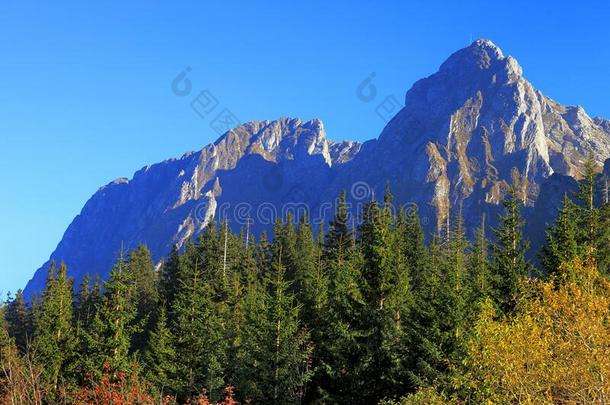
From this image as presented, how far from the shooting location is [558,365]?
1756cm

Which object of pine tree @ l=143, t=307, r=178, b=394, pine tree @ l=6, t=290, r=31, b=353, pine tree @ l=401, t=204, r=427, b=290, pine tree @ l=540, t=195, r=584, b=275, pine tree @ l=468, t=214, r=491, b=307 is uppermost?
pine tree @ l=401, t=204, r=427, b=290

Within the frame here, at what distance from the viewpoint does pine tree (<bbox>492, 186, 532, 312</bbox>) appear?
36812 mm

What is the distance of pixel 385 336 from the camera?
110ft

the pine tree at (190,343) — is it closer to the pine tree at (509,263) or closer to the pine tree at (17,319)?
the pine tree at (509,263)

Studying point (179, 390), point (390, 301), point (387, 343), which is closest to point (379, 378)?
point (387, 343)

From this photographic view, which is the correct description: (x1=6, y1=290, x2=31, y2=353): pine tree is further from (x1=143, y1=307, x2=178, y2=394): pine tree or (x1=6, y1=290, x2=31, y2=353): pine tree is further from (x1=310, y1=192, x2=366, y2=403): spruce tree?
(x1=310, y1=192, x2=366, y2=403): spruce tree

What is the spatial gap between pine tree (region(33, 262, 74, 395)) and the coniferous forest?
0.54 ft

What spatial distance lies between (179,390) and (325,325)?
1507cm

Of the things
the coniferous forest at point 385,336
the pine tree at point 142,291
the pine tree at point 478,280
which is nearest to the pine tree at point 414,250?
the coniferous forest at point 385,336

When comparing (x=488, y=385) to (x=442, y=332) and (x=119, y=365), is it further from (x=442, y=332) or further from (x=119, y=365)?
(x=119, y=365)

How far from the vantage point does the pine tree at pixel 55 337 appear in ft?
177

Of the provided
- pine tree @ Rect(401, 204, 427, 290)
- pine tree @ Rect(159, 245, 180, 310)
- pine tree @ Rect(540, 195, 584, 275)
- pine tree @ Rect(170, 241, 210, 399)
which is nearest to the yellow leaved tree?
pine tree @ Rect(540, 195, 584, 275)

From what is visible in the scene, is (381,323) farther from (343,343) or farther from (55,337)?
(55,337)

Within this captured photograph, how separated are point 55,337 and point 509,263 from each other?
44.8 metres
